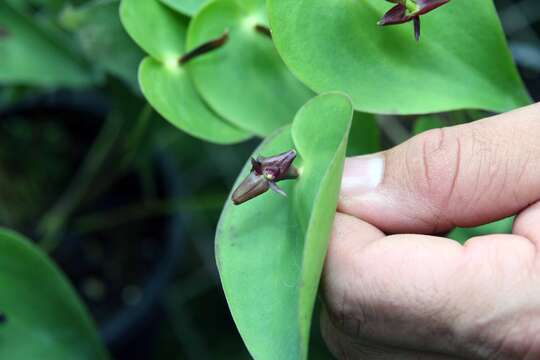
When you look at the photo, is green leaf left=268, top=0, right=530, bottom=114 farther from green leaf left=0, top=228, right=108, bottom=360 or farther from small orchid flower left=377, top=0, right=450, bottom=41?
green leaf left=0, top=228, right=108, bottom=360

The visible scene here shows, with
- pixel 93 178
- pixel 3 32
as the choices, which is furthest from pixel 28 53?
pixel 93 178

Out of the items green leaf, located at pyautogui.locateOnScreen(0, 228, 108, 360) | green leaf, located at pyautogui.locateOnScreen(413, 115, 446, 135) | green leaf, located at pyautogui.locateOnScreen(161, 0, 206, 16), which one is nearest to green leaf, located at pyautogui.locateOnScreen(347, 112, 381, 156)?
green leaf, located at pyautogui.locateOnScreen(413, 115, 446, 135)

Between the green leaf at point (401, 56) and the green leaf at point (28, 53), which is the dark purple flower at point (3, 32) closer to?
the green leaf at point (28, 53)

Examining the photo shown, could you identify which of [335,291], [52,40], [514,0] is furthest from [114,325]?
[514,0]

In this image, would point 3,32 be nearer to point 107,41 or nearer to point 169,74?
point 107,41

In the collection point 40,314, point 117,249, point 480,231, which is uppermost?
point 480,231

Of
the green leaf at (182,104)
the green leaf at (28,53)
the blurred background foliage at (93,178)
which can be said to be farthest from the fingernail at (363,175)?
the green leaf at (28,53)
